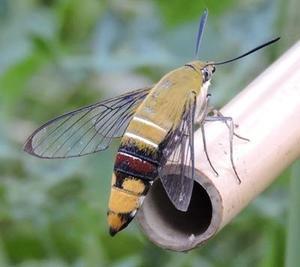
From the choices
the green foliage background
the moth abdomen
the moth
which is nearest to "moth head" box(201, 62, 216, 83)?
the moth

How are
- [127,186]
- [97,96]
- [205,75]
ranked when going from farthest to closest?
[97,96]
[205,75]
[127,186]

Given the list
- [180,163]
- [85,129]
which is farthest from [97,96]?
[180,163]

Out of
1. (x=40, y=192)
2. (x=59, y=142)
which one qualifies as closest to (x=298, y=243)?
(x=59, y=142)

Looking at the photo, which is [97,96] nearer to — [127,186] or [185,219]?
[127,186]

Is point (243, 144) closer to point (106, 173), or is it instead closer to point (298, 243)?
point (298, 243)

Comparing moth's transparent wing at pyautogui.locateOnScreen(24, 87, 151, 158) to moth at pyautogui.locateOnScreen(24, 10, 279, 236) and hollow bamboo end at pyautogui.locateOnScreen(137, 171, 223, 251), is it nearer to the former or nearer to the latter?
moth at pyautogui.locateOnScreen(24, 10, 279, 236)

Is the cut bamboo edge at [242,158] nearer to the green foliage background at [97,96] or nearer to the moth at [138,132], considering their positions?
the moth at [138,132]

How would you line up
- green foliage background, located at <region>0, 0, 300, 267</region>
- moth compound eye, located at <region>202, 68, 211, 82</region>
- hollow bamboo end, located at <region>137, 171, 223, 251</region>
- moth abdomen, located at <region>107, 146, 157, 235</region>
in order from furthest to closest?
green foliage background, located at <region>0, 0, 300, 267</region>
moth compound eye, located at <region>202, 68, 211, 82</region>
moth abdomen, located at <region>107, 146, 157, 235</region>
hollow bamboo end, located at <region>137, 171, 223, 251</region>
